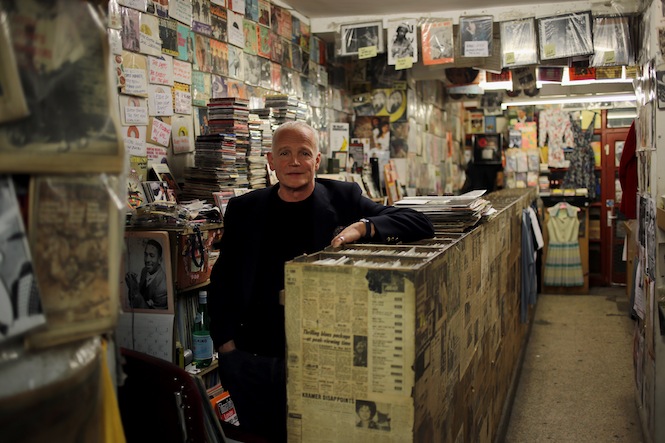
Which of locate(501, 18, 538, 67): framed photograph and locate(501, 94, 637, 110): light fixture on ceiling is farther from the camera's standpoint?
locate(501, 94, 637, 110): light fixture on ceiling

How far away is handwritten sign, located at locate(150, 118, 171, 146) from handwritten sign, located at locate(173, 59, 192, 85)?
33cm

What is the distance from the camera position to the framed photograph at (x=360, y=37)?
5.80 m

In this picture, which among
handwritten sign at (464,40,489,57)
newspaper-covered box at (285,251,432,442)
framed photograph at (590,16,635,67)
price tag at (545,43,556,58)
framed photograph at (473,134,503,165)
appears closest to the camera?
newspaper-covered box at (285,251,432,442)

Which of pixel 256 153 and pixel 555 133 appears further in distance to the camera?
pixel 555 133

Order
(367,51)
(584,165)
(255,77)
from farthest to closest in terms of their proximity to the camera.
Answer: (584,165) → (367,51) → (255,77)

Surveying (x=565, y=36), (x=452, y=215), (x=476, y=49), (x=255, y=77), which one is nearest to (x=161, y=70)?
(x=255, y=77)

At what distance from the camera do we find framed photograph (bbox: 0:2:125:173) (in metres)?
0.90

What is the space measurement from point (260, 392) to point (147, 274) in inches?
35.3

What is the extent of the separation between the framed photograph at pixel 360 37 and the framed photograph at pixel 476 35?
2.42 feet

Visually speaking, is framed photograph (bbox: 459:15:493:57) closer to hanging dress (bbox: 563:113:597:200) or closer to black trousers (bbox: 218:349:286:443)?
black trousers (bbox: 218:349:286:443)

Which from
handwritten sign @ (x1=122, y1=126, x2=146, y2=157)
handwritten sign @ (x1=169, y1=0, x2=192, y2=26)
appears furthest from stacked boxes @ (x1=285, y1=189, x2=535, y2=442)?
handwritten sign @ (x1=169, y1=0, x2=192, y2=26)

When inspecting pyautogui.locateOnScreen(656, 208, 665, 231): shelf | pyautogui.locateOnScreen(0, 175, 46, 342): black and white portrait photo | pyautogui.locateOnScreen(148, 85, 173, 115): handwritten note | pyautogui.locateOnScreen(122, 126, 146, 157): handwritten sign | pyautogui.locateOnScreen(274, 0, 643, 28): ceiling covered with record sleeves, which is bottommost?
pyautogui.locateOnScreen(656, 208, 665, 231): shelf

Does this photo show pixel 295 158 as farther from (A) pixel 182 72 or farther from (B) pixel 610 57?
(B) pixel 610 57

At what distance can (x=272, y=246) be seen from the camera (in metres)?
2.36
